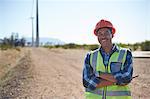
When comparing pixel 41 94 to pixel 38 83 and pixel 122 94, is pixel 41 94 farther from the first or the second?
pixel 122 94

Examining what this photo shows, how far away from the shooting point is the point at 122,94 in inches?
145

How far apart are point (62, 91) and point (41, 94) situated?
732 mm

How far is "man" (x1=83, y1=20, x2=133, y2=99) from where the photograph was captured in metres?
3.68

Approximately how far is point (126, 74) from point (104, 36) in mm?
436

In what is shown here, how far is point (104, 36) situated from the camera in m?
3.81

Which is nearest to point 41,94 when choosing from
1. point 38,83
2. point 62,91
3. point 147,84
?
point 62,91

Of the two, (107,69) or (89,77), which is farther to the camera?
(89,77)

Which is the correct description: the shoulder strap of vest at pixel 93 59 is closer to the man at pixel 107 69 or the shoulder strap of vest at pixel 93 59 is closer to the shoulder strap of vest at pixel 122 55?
the man at pixel 107 69

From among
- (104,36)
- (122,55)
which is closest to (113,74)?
(122,55)

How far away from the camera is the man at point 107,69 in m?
3.68

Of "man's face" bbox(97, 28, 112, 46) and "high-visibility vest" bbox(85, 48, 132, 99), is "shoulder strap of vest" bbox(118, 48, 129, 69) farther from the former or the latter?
"man's face" bbox(97, 28, 112, 46)

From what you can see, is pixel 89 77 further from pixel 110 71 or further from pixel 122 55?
pixel 122 55

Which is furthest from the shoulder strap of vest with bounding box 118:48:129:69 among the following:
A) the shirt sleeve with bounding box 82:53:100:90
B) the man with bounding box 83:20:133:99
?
the shirt sleeve with bounding box 82:53:100:90

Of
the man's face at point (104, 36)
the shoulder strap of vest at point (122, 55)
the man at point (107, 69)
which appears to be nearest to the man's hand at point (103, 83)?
the man at point (107, 69)
